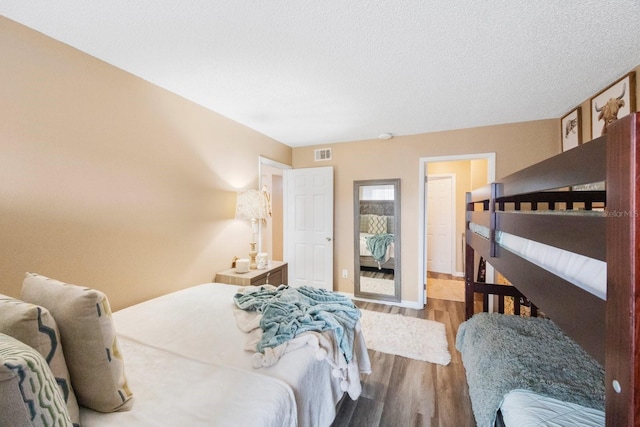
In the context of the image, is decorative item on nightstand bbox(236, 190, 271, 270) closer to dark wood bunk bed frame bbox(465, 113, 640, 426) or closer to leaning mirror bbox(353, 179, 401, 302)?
leaning mirror bbox(353, 179, 401, 302)

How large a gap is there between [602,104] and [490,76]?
1.07 meters

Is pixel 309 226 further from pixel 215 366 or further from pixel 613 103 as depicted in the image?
pixel 613 103

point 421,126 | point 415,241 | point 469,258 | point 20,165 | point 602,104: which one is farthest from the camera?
point 415,241

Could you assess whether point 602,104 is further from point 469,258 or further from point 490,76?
point 469,258

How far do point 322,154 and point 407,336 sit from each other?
2.74m

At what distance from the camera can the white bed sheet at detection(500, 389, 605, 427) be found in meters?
0.92

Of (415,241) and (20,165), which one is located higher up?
(20,165)

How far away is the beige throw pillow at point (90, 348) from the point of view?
0.79 metres

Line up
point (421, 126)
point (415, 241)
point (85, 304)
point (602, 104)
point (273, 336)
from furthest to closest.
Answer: point (415, 241)
point (421, 126)
point (602, 104)
point (273, 336)
point (85, 304)

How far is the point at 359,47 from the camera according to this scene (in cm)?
159

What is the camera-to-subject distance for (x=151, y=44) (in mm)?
→ 1580

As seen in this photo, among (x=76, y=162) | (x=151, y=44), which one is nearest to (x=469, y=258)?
(x=151, y=44)

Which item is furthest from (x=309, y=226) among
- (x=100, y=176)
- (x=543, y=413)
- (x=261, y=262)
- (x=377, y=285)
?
(x=543, y=413)

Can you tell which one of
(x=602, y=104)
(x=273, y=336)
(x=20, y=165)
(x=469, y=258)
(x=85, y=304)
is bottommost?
(x=273, y=336)
